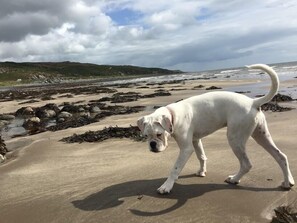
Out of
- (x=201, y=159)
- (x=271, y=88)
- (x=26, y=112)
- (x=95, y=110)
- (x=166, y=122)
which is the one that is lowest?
(x=26, y=112)

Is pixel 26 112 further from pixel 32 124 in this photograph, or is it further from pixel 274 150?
pixel 274 150

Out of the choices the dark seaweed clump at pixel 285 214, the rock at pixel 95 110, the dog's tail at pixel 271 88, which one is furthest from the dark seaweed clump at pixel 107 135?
the rock at pixel 95 110

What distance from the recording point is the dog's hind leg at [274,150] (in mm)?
6523

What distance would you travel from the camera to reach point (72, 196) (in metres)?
7.09

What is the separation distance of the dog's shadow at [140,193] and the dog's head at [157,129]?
0.84 metres

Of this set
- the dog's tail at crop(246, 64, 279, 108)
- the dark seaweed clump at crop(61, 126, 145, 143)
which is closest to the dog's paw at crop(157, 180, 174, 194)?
the dog's tail at crop(246, 64, 279, 108)

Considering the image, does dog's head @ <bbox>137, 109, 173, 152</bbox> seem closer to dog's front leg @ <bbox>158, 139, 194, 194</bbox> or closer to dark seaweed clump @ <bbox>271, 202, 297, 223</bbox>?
dog's front leg @ <bbox>158, 139, 194, 194</bbox>

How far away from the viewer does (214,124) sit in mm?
6980

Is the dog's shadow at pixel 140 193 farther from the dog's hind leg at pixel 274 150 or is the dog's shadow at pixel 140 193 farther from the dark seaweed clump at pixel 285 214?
the dark seaweed clump at pixel 285 214

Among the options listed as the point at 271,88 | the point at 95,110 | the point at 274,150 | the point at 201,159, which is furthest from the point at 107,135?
the point at 95,110

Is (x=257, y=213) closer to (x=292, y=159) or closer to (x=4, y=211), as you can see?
(x=292, y=159)

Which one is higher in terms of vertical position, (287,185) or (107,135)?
(287,185)

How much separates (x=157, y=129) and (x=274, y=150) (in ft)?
6.65

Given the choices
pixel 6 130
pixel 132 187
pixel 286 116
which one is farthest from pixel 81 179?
pixel 6 130
